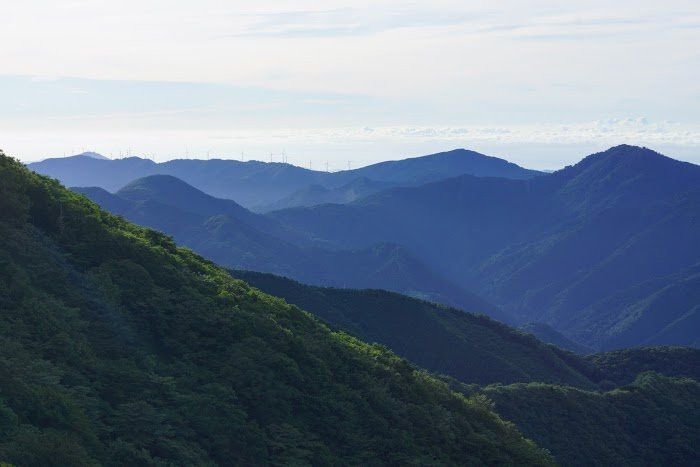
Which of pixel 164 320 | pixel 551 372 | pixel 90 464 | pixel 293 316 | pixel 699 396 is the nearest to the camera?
pixel 90 464

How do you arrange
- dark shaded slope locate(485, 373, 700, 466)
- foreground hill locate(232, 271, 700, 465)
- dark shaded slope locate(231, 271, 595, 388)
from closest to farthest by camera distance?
dark shaded slope locate(485, 373, 700, 466)
foreground hill locate(232, 271, 700, 465)
dark shaded slope locate(231, 271, 595, 388)

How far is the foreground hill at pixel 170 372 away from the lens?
118ft

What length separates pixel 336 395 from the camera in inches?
1999

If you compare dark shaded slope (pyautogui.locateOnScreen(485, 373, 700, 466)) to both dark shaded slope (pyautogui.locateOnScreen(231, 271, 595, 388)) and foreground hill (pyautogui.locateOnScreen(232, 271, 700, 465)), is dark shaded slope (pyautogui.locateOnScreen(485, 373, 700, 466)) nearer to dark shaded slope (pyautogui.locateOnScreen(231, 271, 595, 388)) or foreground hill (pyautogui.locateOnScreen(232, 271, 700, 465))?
foreground hill (pyautogui.locateOnScreen(232, 271, 700, 465))

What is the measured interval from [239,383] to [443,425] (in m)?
14.2

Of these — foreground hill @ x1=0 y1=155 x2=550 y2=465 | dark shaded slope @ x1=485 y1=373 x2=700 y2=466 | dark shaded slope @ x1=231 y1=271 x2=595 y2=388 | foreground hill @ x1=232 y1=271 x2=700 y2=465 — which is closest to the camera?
foreground hill @ x1=0 y1=155 x2=550 y2=465

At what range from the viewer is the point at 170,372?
4484 cm

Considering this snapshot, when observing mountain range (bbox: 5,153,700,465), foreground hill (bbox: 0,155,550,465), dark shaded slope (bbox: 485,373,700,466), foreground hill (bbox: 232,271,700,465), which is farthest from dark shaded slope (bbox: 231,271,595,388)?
foreground hill (bbox: 0,155,550,465)

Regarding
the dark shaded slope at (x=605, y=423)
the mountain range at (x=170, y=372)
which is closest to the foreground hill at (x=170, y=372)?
the mountain range at (x=170, y=372)

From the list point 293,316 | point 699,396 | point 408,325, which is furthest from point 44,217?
point 408,325

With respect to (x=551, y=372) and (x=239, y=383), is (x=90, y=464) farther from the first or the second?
(x=551, y=372)

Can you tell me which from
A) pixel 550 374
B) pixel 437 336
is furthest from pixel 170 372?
pixel 550 374

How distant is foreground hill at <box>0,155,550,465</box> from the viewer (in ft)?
118

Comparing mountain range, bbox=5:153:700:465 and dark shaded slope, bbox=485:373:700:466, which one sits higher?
mountain range, bbox=5:153:700:465
